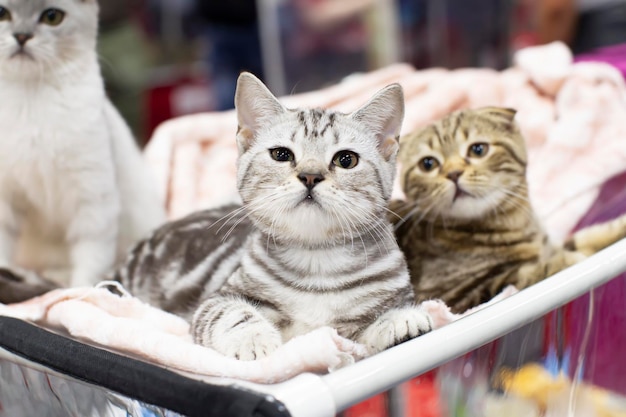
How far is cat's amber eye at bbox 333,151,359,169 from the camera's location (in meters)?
0.84

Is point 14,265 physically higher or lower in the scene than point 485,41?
lower

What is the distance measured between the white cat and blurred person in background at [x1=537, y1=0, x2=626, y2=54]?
188 centimetres

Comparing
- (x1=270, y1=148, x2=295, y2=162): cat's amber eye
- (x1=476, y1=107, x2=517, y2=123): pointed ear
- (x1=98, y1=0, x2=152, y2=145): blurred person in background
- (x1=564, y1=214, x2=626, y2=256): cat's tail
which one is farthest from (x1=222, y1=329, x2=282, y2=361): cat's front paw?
(x1=98, y1=0, x2=152, y2=145): blurred person in background

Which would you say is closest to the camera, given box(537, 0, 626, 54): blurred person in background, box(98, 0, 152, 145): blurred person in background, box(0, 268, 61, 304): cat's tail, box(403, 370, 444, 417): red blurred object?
box(403, 370, 444, 417): red blurred object

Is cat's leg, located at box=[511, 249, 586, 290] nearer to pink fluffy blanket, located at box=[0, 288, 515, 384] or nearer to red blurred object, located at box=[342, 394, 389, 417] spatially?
pink fluffy blanket, located at box=[0, 288, 515, 384]

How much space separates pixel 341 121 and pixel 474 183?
0.29 m

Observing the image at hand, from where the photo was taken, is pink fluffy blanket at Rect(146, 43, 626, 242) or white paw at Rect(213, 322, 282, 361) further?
pink fluffy blanket at Rect(146, 43, 626, 242)

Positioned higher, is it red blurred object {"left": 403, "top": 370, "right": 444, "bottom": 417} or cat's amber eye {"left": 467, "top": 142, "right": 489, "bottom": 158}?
cat's amber eye {"left": 467, "top": 142, "right": 489, "bottom": 158}

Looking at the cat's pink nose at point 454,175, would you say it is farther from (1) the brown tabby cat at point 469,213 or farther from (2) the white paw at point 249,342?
(2) the white paw at point 249,342

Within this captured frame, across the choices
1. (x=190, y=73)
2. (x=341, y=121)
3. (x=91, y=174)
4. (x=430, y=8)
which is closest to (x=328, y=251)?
(x=341, y=121)

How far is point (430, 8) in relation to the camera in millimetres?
3492

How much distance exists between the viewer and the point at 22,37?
1.01m

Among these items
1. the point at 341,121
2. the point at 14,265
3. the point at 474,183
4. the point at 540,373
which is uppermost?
the point at 341,121

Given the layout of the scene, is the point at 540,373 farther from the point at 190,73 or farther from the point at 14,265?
the point at 190,73
